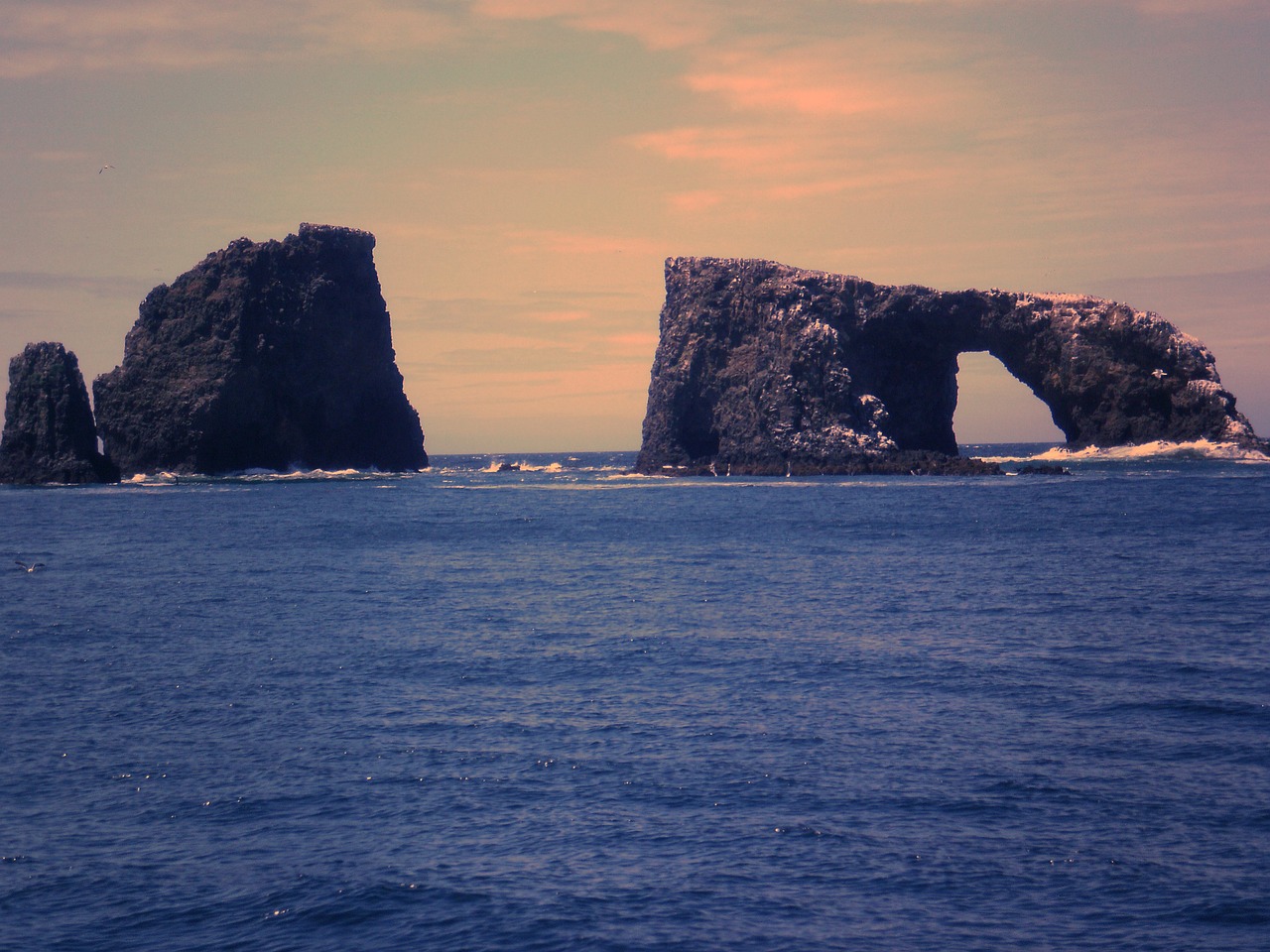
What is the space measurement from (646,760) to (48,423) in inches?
4361

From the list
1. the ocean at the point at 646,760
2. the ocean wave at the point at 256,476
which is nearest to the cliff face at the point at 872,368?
the ocean wave at the point at 256,476

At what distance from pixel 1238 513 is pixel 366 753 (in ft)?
154

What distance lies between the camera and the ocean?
35.2 ft

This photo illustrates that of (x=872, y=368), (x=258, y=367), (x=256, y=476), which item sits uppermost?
(x=258, y=367)

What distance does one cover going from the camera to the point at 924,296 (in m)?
106

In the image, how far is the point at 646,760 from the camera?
15.2 meters

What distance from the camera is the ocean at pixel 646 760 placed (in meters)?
10.7

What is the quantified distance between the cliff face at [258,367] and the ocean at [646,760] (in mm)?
88387

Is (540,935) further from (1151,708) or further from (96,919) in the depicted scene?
(1151,708)

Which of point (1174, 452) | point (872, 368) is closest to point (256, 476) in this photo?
point (872, 368)

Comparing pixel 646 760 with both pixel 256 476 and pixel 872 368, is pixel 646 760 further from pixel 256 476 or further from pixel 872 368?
pixel 256 476

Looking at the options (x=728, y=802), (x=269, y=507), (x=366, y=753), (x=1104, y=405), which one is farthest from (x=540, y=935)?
(x=1104, y=405)

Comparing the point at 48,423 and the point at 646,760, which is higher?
the point at 48,423

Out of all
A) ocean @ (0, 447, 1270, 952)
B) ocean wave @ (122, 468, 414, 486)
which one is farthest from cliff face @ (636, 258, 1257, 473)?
ocean @ (0, 447, 1270, 952)
